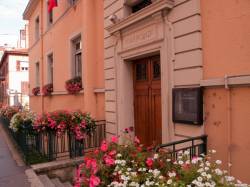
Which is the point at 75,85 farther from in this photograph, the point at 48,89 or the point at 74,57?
the point at 48,89

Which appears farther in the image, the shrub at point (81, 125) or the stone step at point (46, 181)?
the shrub at point (81, 125)

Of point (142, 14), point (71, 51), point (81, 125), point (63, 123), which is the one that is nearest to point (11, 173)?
point (63, 123)

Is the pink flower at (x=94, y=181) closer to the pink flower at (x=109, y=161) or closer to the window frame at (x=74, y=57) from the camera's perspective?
the pink flower at (x=109, y=161)

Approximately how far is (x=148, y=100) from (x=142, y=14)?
1.82m

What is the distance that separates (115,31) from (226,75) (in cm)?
323

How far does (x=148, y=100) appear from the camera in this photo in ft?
18.2

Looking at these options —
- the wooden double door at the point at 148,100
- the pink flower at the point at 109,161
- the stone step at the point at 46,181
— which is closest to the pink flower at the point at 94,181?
the pink flower at the point at 109,161

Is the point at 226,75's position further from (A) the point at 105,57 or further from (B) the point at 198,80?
(A) the point at 105,57

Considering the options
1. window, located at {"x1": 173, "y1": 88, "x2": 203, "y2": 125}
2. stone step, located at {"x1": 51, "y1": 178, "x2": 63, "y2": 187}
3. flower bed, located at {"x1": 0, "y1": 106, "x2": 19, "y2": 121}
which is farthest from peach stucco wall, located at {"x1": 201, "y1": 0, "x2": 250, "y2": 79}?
flower bed, located at {"x1": 0, "y1": 106, "x2": 19, "y2": 121}

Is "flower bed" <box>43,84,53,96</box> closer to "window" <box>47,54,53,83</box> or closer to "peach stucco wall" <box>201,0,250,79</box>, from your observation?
"window" <box>47,54,53,83</box>

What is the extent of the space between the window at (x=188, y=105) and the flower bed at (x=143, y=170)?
4.50 feet

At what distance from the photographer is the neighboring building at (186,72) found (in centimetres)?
346

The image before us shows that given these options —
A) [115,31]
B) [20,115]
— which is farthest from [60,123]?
[115,31]

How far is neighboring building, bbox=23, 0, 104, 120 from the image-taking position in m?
7.25
